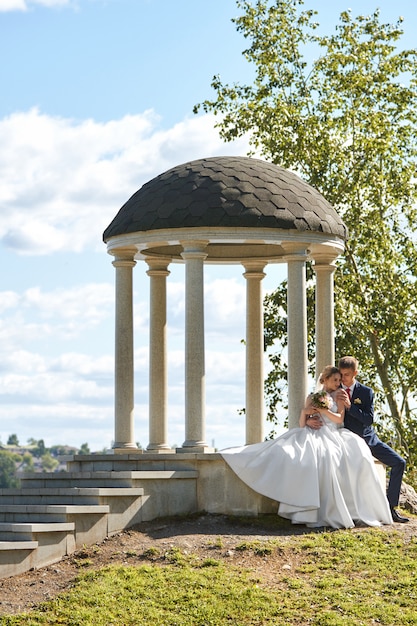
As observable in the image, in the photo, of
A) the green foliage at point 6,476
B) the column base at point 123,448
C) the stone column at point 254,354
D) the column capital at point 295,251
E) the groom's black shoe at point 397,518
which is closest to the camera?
the groom's black shoe at point 397,518

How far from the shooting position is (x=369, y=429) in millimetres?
21062

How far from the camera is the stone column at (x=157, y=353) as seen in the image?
25.0m

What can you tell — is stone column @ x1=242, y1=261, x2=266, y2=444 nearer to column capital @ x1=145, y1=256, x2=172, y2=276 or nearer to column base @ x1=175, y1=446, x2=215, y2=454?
column capital @ x1=145, y1=256, x2=172, y2=276

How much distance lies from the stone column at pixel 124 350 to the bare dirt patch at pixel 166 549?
3.30 metres

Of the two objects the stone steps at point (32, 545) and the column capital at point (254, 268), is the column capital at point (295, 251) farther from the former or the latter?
the stone steps at point (32, 545)

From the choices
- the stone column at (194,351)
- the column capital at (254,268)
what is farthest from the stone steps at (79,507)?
the column capital at (254,268)

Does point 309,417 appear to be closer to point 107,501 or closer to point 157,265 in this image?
point 107,501

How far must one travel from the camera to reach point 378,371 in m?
33.4

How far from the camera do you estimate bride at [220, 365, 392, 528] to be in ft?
64.8

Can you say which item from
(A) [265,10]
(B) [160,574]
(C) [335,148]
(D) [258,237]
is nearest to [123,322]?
(D) [258,237]

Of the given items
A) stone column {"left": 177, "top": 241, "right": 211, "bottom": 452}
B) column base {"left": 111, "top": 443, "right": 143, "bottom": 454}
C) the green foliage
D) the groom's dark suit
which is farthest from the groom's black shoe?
the green foliage

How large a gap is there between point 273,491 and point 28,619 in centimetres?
529

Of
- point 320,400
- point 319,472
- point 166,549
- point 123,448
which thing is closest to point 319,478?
point 319,472

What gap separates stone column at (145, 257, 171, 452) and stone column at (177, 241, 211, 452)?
3290 millimetres
